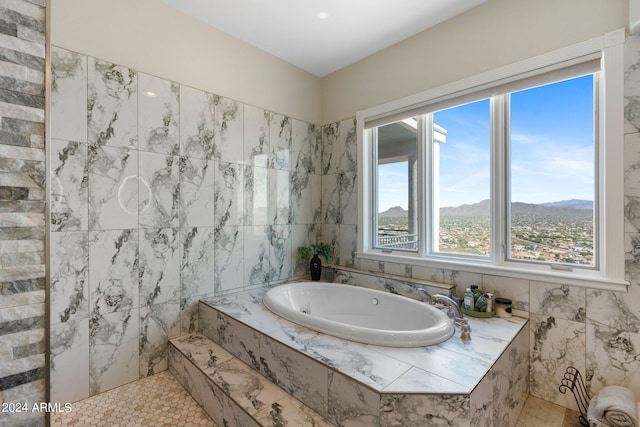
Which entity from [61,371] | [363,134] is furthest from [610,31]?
[61,371]

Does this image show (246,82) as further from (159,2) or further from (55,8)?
(55,8)

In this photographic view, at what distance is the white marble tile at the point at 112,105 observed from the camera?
185 centimetres

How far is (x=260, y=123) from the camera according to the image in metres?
2.73

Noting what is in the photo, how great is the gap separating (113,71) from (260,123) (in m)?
1.14

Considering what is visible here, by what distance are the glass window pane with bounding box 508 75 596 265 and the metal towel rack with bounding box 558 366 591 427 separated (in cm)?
68

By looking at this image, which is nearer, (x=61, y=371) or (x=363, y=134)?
(x=61, y=371)

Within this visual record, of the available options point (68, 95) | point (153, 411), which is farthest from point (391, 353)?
point (68, 95)

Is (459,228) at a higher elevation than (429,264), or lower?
higher

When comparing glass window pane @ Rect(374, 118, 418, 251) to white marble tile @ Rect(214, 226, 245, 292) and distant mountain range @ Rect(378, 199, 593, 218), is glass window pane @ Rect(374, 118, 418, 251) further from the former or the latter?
white marble tile @ Rect(214, 226, 245, 292)

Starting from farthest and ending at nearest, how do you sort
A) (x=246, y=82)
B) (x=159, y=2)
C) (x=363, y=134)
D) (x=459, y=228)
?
(x=363, y=134) < (x=246, y=82) < (x=459, y=228) < (x=159, y=2)

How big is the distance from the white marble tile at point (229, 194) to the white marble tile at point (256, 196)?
0.17 feet

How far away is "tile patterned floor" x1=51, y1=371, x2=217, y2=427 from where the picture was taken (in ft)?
5.36

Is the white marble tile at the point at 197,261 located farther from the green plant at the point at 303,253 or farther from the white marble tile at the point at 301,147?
the white marble tile at the point at 301,147

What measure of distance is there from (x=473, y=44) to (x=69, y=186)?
114 inches
